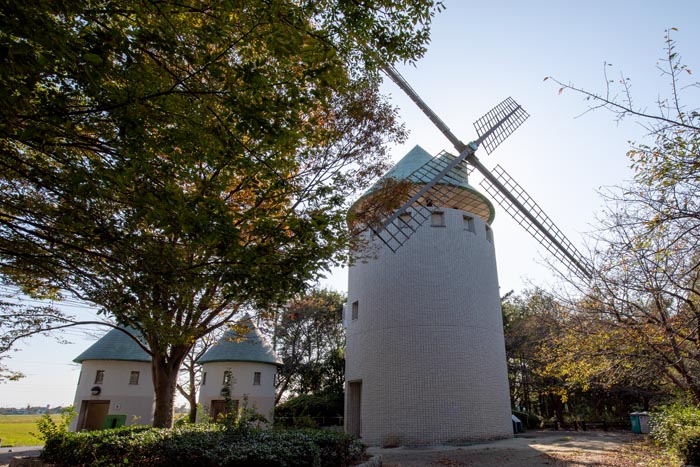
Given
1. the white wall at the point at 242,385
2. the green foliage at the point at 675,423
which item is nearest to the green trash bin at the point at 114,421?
the white wall at the point at 242,385

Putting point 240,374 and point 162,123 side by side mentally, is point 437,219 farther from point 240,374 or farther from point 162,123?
point 240,374

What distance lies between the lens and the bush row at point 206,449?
26.0ft

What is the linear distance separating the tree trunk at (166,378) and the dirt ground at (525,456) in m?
6.20

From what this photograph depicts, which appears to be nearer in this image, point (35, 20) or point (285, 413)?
point (35, 20)

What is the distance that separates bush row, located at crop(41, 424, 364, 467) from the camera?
792cm

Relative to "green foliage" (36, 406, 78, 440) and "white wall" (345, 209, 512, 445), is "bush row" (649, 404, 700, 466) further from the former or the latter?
"green foliage" (36, 406, 78, 440)

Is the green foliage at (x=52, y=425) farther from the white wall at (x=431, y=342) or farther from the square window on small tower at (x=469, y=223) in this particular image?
the square window on small tower at (x=469, y=223)

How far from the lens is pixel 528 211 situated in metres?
19.6

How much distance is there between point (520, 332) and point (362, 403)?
18227 mm

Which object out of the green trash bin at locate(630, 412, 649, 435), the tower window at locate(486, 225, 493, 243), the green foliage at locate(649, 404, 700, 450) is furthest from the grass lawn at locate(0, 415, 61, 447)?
the green trash bin at locate(630, 412, 649, 435)

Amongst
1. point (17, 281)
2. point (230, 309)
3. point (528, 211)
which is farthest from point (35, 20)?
point (528, 211)

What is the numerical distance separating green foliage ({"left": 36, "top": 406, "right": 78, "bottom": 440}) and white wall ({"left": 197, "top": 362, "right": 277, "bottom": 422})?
15232 millimetres

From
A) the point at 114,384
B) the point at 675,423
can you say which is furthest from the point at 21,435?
the point at 675,423

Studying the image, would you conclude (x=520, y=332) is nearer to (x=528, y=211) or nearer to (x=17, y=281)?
(x=528, y=211)
